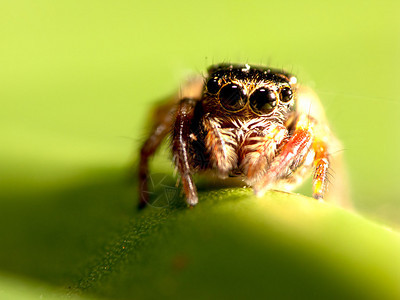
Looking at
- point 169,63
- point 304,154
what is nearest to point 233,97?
point 304,154

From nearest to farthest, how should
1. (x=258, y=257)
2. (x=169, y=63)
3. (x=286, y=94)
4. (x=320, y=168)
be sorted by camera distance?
1. (x=258, y=257)
2. (x=320, y=168)
3. (x=286, y=94)
4. (x=169, y=63)

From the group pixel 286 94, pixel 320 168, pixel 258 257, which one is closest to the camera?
pixel 258 257

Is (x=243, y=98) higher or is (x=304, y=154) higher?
(x=243, y=98)

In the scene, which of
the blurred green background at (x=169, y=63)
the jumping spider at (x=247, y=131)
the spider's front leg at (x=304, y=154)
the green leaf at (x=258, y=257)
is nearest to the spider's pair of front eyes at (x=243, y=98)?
the jumping spider at (x=247, y=131)

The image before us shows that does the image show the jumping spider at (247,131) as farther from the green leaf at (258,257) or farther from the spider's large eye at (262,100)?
the green leaf at (258,257)

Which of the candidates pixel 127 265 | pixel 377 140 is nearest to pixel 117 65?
pixel 377 140

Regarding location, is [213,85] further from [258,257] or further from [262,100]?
[258,257]

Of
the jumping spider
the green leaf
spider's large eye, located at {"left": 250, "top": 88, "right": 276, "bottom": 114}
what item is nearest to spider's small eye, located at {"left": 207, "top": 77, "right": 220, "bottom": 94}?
the jumping spider
